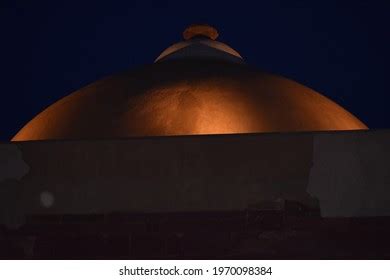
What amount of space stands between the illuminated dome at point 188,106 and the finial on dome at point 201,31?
4.82 ft

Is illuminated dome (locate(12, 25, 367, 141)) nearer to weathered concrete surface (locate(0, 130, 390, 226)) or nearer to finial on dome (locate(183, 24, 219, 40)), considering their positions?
finial on dome (locate(183, 24, 219, 40))

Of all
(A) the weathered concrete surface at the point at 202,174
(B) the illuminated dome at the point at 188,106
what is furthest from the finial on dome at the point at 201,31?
(A) the weathered concrete surface at the point at 202,174

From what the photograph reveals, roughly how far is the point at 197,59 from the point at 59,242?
15.1 ft

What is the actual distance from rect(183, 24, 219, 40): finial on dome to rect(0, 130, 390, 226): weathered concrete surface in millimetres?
5726

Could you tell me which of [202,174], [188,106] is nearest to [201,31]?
[188,106]

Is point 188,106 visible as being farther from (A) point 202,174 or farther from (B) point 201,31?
(B) point 201,31

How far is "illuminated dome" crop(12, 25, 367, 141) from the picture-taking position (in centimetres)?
580

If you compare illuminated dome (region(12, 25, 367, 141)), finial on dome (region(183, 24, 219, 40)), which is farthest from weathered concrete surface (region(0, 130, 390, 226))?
finial on dome (region(183, 24, 219, 40))

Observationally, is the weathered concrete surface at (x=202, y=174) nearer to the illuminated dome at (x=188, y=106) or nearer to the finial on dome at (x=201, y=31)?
the illuminated dome at (x=188, y=106)

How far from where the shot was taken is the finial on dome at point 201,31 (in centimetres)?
904

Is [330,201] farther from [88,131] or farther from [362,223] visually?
[88,131]

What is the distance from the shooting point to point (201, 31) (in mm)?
9023

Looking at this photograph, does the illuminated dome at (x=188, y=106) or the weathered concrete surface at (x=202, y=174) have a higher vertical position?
the illuminated dome at (x=188, y=106)

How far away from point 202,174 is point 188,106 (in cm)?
249
